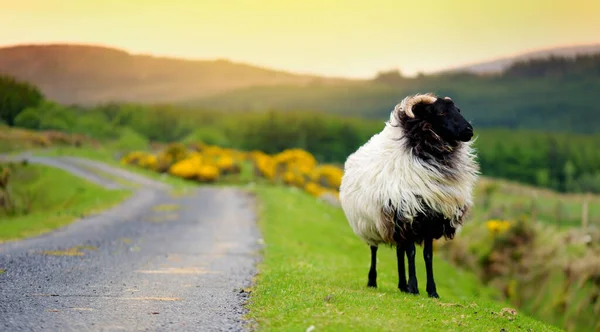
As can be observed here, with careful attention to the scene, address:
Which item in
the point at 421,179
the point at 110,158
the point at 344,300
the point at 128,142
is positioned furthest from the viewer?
the point at 128,142

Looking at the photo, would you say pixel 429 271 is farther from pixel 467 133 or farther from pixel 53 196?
pixel 53 196

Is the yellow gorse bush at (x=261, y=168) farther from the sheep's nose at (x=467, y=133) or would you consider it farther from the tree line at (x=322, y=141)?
the sheep's nose at (x=467, y=133)

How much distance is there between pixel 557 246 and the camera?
86.3ft

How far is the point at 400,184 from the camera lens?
490 inches

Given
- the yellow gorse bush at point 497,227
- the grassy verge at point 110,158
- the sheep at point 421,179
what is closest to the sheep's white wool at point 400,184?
the sheep at point 421,179

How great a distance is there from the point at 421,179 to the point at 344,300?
2.99 m

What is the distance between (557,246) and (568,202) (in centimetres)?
3162

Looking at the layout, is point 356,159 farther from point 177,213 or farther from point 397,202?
point 177,213

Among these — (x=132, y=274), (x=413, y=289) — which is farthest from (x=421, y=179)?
(x=132, y=274)

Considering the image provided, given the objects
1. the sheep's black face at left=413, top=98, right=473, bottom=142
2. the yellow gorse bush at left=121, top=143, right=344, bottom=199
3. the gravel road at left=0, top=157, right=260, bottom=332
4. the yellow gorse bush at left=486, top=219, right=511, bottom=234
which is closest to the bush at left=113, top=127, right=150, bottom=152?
the yellow gorse bush at left=121, top=143, right=344, bottom=199

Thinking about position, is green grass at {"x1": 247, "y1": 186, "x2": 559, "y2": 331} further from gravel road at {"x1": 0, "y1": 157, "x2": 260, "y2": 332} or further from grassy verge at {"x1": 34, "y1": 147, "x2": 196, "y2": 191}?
grassy verge at {"x1": 34, "y1": 147, "x2": 196, "y2": 191}

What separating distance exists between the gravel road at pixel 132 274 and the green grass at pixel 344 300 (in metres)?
0.59

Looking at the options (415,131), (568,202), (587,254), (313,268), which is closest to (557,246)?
(587,254)

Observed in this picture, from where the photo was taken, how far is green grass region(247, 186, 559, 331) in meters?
9.32
